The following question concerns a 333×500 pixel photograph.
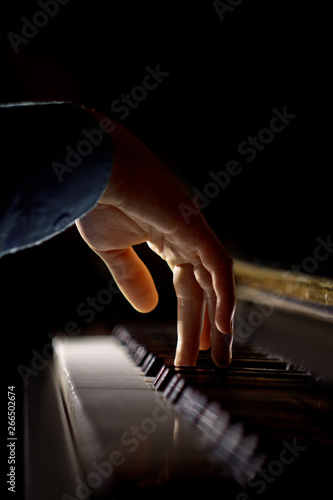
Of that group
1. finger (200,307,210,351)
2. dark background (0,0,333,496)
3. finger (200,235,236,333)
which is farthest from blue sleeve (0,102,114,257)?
finger (200,307,210,351)

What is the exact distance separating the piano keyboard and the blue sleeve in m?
0.28

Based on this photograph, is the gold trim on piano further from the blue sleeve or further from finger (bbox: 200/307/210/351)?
the blue sleeve

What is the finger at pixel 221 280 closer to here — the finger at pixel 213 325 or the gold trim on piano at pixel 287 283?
the finger at pixel 213 325

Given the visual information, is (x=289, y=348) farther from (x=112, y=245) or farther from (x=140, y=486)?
(x=140, y=486)

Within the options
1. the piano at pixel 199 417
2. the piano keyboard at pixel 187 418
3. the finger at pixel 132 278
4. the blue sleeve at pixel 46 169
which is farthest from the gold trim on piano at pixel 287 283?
the blue sleeve at pixel 46 169

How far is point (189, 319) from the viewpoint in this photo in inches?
42.7

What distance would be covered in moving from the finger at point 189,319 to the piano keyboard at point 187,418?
55 millimetres

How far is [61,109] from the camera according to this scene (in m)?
0.83

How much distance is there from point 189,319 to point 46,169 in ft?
1.52

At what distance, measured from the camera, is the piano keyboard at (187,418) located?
502 millimetres

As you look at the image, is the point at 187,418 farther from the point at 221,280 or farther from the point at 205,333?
the point at 205,333

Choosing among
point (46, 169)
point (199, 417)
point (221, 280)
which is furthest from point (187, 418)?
point (46, 169)

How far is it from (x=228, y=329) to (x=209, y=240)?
0.57 feet

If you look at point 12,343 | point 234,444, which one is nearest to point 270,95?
point 234,444
